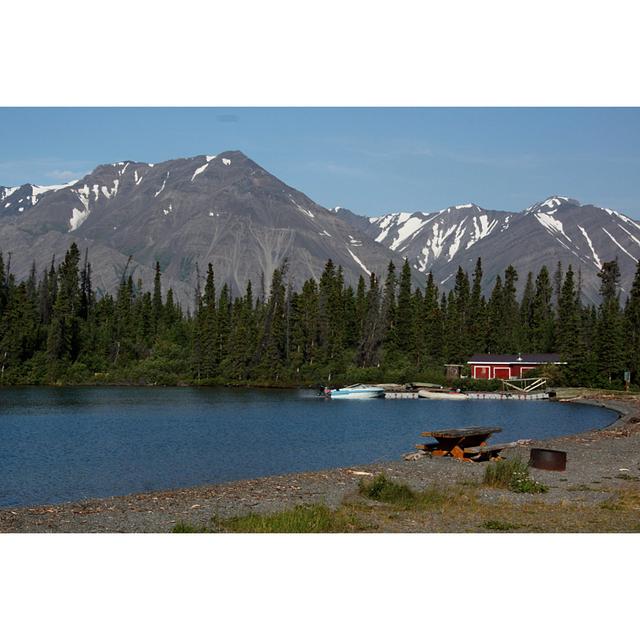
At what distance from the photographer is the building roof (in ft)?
339

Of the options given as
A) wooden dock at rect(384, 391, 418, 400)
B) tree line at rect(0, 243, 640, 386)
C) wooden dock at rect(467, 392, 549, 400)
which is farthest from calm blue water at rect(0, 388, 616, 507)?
tree line at rect(0, 243, 640, 386)

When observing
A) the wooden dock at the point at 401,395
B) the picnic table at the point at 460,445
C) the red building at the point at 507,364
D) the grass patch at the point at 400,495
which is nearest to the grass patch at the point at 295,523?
the grass patch at the point at 400,495

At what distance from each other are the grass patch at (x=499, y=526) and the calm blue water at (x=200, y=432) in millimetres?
14946

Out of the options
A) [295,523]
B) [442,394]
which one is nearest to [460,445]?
[295,523]

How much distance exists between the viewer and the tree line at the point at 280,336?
111 m

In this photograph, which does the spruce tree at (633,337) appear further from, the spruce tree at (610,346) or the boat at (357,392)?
the boat at (357,392)

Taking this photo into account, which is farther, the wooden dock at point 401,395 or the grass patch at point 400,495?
the wooden dock at point 401,395

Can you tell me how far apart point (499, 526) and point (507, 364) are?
8848cm

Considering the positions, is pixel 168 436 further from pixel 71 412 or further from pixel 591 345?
pixel 591 345

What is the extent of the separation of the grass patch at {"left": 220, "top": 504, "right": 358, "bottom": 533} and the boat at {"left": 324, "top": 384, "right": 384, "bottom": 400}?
73094 millimetres

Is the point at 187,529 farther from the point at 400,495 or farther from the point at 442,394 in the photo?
the point at 442,394

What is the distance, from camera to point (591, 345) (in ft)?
326

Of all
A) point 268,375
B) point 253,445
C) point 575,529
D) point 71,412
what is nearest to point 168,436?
point 253,445

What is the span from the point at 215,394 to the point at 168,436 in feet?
146
